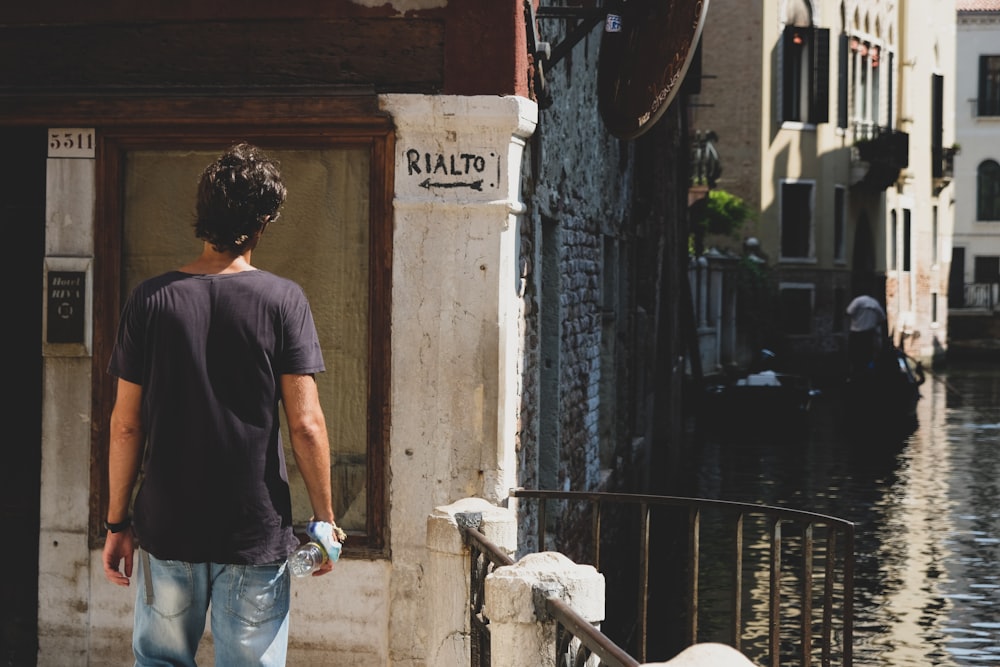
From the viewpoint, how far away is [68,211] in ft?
23.1

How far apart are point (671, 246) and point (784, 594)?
24.1 feet

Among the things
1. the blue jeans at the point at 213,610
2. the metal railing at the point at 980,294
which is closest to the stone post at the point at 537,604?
the blue jeans at the point at 213,610

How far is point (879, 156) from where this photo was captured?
36000 millimetres

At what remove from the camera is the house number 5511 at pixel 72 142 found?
702cm

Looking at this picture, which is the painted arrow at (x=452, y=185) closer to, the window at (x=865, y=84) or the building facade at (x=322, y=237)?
the building facade at (x=322, y=237)

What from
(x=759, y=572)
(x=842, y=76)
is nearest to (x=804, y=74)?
(x=842, y=76)

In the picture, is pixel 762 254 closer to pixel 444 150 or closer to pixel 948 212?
pixel 948 212

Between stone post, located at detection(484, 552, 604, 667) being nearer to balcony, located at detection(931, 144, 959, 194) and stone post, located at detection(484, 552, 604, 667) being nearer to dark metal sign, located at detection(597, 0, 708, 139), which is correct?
dark metal sign, located at detection(597, 0, 708, 139)

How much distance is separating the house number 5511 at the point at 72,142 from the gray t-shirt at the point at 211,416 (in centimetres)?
299

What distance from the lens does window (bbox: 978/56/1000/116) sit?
170 ft

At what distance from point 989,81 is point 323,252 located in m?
48.2

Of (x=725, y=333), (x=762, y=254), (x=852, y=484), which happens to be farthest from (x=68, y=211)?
(x=762, y=254)

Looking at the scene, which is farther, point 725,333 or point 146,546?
point 725,333

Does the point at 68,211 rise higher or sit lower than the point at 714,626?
higher
